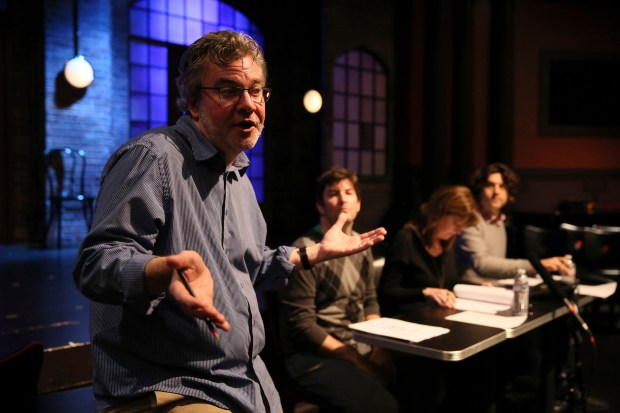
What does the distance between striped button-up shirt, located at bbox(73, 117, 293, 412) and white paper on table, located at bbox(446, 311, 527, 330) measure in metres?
1.16

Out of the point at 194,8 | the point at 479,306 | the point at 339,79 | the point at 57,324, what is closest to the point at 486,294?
the point at 479,306

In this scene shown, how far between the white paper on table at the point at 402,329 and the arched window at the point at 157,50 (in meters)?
6.17

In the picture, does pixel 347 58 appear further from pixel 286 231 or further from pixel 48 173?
pixel 48 173

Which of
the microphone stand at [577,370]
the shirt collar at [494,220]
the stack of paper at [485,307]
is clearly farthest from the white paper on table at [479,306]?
the shirt collar at [494,220]

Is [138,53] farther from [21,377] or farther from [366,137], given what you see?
[21,377]

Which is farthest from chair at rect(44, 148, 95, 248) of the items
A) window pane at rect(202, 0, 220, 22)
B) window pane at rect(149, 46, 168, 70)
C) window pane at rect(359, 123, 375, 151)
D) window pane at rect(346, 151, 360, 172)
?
window pane at rect(359, 123, 375, 151)

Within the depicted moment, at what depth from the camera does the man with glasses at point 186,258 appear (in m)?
1.10

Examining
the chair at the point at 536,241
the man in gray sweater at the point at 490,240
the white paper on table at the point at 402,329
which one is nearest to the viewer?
the white paper on table at the point at 402,329

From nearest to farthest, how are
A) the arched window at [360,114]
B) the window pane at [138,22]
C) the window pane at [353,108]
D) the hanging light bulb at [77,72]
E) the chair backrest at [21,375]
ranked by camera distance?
the chair backrest at [21,375], the hanging light bulb at [77,72], the window pane at [138,22], the arched window at [360,114], the window pane at [353,108]

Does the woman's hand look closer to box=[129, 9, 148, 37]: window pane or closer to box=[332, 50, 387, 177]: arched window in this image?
box=[332, 50, 387, 177]: arched window

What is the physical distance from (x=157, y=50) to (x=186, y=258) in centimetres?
754

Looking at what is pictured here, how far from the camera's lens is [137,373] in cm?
122

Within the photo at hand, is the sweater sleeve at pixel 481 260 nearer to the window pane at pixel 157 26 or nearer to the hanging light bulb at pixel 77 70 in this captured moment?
the hanging light bulb at pixel 77 70

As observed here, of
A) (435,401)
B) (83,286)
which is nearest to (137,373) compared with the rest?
(83,286)
